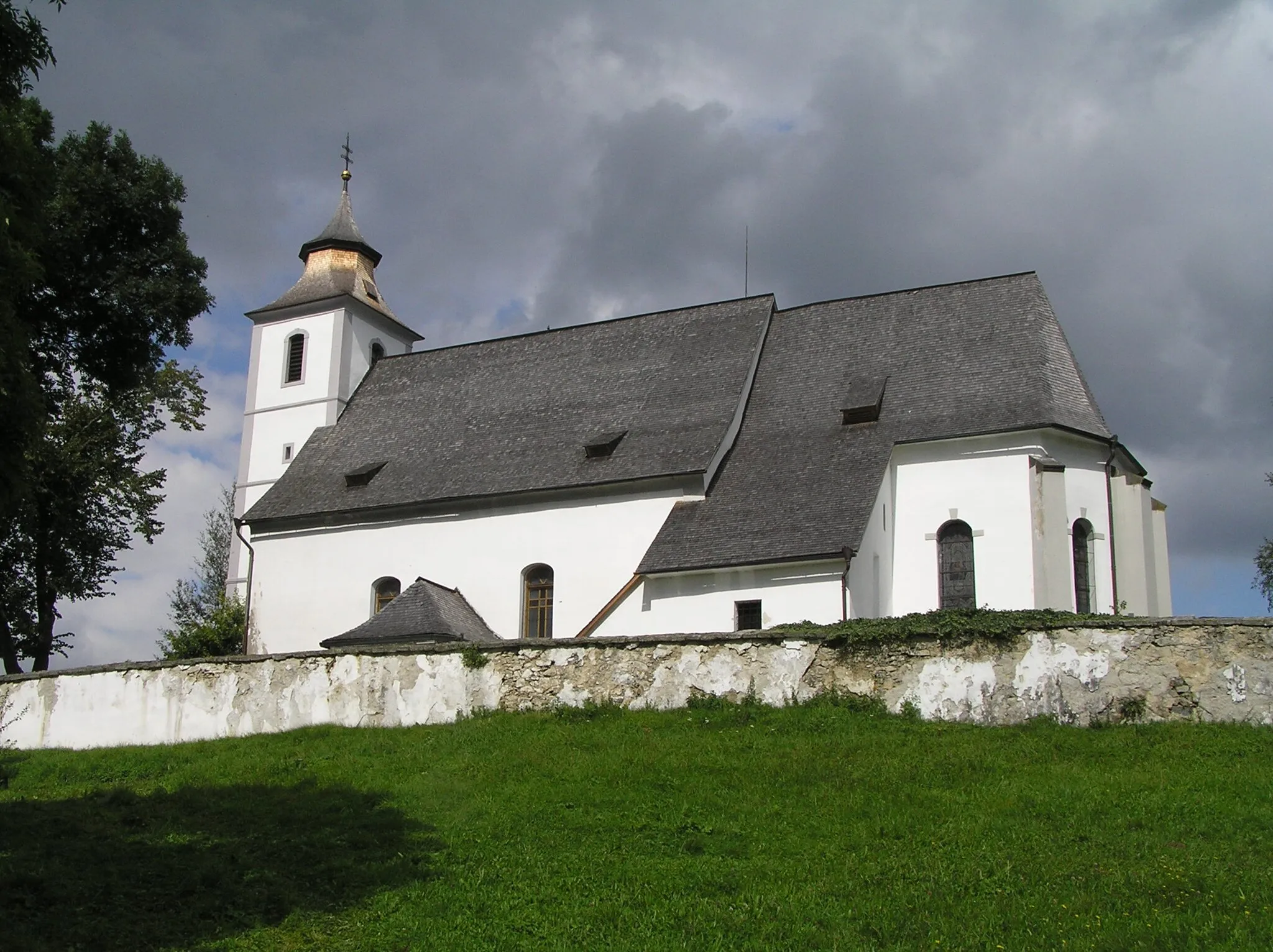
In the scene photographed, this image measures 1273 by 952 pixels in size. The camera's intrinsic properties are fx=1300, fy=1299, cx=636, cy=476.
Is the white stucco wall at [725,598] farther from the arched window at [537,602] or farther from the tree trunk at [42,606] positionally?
the tree trunk at [42,606]

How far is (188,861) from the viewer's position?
38.2 feet

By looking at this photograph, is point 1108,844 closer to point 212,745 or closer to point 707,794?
point 707,794

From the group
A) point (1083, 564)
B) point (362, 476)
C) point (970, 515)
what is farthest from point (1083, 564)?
point (362, 476)

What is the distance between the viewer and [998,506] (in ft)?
83.0

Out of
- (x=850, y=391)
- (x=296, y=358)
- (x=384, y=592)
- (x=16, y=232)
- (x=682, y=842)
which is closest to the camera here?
(x=16, y=232)

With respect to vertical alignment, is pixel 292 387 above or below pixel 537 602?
above

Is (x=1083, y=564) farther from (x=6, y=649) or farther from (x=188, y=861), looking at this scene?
(x=6, y=649)

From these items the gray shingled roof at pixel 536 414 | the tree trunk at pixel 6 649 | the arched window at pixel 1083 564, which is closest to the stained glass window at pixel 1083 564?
the arched window at pixel 1083 564

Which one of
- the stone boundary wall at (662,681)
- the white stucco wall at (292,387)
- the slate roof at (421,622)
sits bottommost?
the stone boundary wall at (662,681)

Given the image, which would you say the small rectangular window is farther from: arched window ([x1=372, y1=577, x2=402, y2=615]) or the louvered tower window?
the louvered tower window

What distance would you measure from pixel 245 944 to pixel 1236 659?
475 inches

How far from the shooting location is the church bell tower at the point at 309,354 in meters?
35.4

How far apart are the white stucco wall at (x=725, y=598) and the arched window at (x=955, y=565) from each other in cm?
313

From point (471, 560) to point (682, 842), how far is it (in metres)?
17.5
